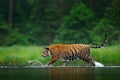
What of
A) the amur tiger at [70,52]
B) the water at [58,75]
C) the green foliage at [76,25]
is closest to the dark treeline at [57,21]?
the green foliage at [76,25]

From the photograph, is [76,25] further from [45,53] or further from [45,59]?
[45,53]

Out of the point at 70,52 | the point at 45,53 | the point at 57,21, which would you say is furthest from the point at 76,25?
the point at 45,53

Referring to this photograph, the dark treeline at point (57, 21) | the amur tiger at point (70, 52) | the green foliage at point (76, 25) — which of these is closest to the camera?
the amur tiger at point (70, 52)

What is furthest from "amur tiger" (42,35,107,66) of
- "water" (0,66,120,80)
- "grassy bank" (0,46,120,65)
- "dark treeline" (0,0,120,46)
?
"dark treeline" (0,0,120,46)

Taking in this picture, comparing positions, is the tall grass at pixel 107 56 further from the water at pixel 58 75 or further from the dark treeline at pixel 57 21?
the dark treeline at pixel 57 21

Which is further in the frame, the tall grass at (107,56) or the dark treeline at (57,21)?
the dark treeline at (57,21)

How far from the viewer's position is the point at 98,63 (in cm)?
2472

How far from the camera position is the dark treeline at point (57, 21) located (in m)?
37.5

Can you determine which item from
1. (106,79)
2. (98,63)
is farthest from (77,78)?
(98,63)

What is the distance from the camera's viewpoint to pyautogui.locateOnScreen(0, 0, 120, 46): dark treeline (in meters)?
37.5

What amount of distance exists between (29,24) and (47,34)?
1.36 m

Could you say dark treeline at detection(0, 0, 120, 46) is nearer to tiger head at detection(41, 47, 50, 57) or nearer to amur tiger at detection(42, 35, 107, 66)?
amur tiger at detection(42, 35, 107, 66)

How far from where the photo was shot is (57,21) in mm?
41375

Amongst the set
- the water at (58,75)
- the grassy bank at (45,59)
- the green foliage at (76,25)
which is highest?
the green foliage at (76,25)
